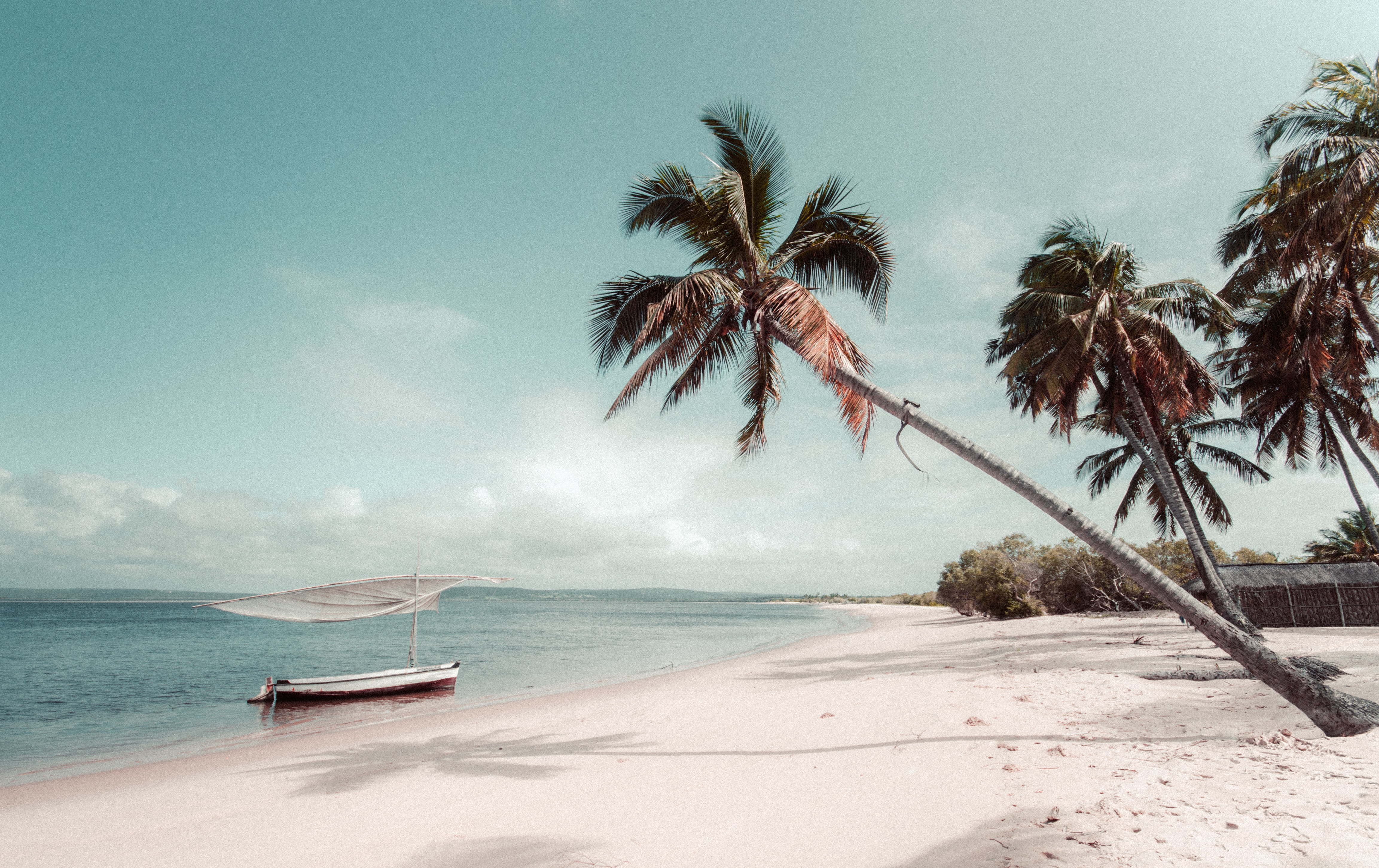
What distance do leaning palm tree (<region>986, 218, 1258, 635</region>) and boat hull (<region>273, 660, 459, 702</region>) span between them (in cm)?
1548

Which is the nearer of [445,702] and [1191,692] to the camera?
[1191,692]

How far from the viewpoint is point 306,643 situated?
104ft

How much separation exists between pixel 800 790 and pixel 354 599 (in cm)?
1365

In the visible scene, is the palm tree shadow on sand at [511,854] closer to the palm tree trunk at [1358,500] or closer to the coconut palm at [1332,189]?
the coconut palm at [1332,189]

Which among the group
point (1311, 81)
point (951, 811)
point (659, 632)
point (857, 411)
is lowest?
point (659, 632)

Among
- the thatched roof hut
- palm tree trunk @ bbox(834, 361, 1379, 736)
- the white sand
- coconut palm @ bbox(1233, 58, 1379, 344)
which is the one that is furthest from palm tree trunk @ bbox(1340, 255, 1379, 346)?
the thatched roof hut

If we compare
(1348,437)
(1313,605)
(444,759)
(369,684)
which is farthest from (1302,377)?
(369,684)

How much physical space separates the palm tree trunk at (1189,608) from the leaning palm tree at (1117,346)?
24.3ft

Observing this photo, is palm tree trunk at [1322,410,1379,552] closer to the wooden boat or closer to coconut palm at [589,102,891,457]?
coconut palm at [589,102,891,457]

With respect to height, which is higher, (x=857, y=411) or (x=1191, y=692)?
(x=857, y=411)

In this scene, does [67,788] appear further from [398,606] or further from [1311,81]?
[1311,81]

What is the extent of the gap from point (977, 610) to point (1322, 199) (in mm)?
28959

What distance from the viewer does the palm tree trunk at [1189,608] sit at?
5090mm

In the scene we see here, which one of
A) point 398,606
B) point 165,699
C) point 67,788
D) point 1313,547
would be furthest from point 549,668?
point 1313,547
